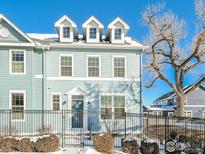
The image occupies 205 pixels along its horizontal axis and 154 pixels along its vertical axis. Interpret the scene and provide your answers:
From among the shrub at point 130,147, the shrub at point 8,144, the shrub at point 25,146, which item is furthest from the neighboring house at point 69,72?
the shrub at point 25,146

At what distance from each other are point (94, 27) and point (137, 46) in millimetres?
3579

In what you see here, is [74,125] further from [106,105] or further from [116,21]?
[116,21]

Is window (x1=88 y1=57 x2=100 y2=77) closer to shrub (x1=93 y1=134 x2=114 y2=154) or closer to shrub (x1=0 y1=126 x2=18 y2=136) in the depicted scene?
shrub (x1=0 y1=126 x2=18 y2=136)

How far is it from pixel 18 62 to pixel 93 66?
17.3 ft

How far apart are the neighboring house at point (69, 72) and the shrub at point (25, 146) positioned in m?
6.47

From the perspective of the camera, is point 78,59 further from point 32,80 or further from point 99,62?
point 32,80

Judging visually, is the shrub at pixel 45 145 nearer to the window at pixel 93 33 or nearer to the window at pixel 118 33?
the window at pixel 93 33

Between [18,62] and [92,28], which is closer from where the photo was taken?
[18,62]

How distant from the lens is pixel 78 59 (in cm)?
2316

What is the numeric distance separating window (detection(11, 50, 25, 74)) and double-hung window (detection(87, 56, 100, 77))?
466 cm

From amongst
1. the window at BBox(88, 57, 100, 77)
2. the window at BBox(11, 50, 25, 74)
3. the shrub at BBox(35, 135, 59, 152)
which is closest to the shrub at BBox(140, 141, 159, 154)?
the shrub at BBox(35, 135, 59, 152)

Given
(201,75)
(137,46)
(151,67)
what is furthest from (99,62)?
(201,75)

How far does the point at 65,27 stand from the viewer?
23.9 meters

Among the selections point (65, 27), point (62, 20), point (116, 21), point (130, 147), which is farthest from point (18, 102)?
point (130, 147)
